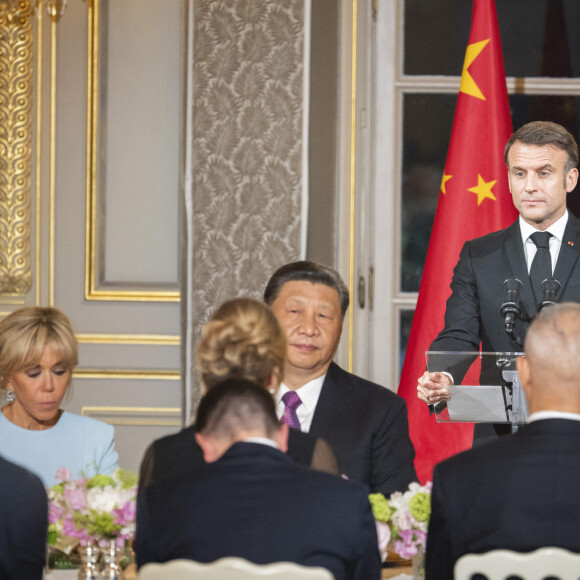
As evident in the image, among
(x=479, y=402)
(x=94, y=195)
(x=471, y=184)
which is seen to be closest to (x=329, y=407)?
(x=479, y=402)

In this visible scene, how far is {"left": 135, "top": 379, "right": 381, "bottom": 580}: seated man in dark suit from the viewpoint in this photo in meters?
1.68

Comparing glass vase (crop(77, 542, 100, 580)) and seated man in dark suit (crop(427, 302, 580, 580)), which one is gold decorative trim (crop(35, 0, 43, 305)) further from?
seated man in dark suit (crop(427, 302, 580, 580))

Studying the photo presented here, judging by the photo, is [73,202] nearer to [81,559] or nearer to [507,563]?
[81,559]

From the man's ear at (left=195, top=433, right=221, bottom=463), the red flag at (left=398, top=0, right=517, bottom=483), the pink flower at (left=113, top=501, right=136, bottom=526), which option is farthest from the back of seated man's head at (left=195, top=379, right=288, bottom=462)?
the red flag at (left=398, top=0, right=517, bottom=483)

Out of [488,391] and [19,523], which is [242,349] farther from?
[488,391]

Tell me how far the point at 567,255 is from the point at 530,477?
1.49 m

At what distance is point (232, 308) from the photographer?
2.12 meters

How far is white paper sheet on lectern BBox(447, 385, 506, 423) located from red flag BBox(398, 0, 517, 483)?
1743 mm

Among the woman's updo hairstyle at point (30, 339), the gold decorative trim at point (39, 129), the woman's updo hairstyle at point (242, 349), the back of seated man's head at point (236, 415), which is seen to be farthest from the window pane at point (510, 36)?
the back of seated man's head at point (236, 415)

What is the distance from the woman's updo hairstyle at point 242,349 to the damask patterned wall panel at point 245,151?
257 cm

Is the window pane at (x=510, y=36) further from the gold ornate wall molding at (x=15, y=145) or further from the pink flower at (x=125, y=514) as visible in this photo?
the pink flower at (x=125, y=514)

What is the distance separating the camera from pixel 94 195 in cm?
488

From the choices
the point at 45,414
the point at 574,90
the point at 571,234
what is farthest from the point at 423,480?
the point at 574,90

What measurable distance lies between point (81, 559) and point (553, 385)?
1.06 m
